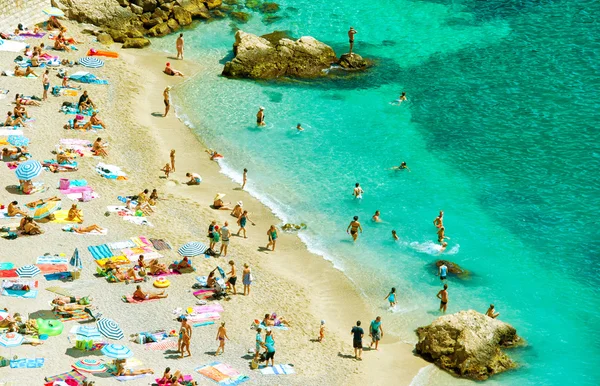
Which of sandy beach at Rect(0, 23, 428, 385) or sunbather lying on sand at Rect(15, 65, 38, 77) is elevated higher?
sunbather lying on sand at Rect(15, 65, 38, 77)

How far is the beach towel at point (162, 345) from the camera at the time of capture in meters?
31.0

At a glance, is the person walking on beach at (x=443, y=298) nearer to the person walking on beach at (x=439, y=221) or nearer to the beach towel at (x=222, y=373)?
the person walking on beach at (x=439, y=221)

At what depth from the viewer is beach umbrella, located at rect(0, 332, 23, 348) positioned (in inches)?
1141

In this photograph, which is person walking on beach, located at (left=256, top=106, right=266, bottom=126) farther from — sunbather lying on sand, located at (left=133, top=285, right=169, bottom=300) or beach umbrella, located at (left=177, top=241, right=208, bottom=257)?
sunbather lying on sand, located at (left=133, top=285, right=169, bottom=300)

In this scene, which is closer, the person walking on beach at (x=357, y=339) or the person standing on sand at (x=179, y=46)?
the person walking on beach at (x=357, y=339)

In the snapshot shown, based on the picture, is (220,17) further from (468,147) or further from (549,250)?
(549,250)

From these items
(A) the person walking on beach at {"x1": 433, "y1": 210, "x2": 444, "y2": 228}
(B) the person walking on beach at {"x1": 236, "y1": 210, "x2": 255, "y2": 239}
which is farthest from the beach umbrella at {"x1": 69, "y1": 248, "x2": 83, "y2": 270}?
(A) the person walking on beach at {"x1": 433, "y1": 210, "x2": 444, "y2": 228}

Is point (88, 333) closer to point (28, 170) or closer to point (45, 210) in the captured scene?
point (45, 210)

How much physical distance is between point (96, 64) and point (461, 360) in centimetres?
2981

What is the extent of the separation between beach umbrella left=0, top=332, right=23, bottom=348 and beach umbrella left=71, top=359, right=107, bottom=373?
197 centimetres

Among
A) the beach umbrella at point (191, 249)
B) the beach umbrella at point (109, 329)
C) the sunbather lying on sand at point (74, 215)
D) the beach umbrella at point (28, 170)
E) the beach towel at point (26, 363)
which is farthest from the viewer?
the beach umbrella at point (28, 170)

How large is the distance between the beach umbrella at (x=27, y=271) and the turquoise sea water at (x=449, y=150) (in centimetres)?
1290

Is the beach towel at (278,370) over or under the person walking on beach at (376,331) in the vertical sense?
under

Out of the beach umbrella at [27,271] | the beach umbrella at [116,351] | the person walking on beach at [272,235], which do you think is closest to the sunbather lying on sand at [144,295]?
the beach umbrella at [27,271]
